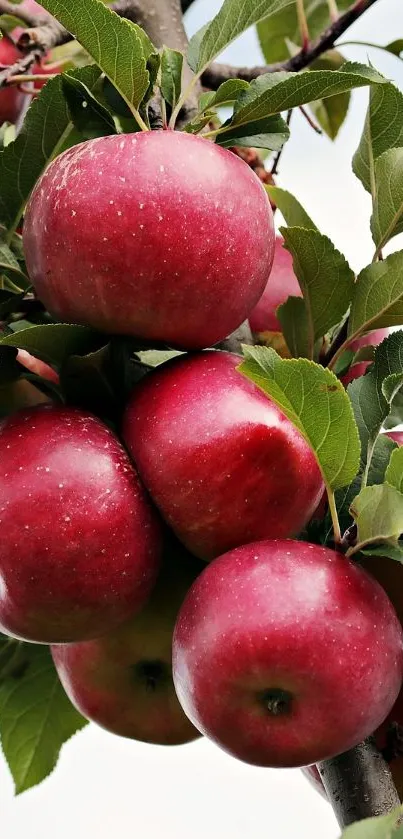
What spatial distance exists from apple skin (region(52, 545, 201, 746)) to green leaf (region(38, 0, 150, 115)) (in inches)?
11.8

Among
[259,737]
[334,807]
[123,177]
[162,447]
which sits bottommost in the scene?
[334,807]

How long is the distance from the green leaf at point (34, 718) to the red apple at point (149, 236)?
32 cm

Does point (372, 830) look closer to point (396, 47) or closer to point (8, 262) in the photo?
point (8, 262)

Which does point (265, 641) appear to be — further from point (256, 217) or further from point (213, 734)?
point (256, 217)

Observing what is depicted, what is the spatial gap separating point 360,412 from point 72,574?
0.69ft

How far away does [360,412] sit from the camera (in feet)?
2.15

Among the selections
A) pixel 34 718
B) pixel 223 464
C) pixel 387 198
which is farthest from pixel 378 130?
pixel 34 718

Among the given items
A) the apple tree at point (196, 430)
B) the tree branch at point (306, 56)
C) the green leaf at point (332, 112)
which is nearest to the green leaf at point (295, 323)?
the apple tree at point (196, 430)

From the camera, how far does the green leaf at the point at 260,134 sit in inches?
26.6

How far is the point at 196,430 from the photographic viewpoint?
0.59 m

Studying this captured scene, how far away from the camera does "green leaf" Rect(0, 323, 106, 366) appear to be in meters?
0.60

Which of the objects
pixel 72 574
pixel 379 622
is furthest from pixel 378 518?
pixel 72 574

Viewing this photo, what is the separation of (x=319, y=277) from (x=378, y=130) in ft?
0.38

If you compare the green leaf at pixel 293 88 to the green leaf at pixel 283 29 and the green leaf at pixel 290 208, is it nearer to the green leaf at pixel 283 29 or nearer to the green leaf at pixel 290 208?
the green leaf at pixel 290 208
